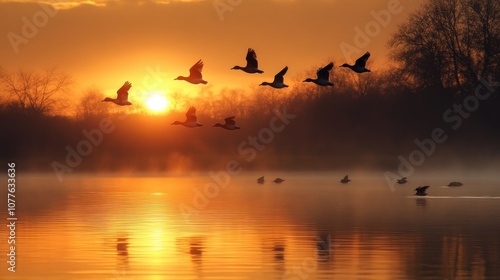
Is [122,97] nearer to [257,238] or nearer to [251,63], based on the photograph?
[251,63]

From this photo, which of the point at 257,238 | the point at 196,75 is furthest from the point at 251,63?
the point at 257,238

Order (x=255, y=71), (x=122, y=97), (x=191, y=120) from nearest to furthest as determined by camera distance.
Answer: (x=255, y=71)
(x=122, y=97)
(x=191, y=120)

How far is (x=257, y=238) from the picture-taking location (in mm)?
36062

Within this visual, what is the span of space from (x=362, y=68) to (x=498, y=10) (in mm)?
50094

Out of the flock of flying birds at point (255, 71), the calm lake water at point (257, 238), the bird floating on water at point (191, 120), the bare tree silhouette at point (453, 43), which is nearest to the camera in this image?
the calm lake water at point (257, 238)

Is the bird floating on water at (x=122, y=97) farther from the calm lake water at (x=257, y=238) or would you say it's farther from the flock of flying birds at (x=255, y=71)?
the calm lake water at (x=257, y=238)

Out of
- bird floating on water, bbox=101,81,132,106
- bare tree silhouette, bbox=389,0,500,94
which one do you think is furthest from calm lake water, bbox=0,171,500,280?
bare tree silhouette, bbox=389,0,500,94

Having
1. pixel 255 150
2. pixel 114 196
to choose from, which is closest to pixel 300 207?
pixel 114 196

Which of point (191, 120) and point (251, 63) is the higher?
point (251, 63)

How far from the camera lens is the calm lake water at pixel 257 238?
28484 mm

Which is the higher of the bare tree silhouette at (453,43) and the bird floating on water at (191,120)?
the bare tree silhouette at (453,43)

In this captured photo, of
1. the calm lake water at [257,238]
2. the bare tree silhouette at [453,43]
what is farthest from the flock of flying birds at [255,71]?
the bare tree silhouette at [453,43]

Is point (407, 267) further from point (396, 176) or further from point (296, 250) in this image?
point (396, 176)

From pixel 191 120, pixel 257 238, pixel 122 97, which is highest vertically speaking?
pixel 122 97
